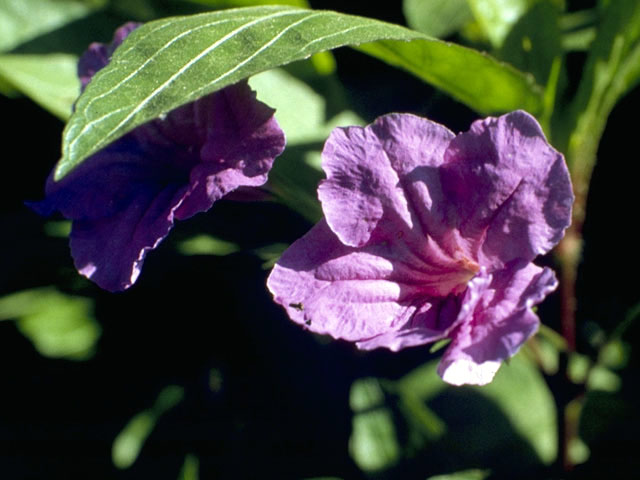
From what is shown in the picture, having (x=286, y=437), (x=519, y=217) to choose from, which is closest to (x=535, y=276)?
(x=519, y=217)

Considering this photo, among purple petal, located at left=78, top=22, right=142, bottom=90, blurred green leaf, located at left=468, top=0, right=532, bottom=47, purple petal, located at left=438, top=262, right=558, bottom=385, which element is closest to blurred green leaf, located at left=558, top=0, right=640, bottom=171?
blurred green leaf, located at left=468, top=0, right=532, bottom=47

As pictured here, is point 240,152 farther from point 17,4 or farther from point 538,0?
point 17,4

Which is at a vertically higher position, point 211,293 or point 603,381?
point 211,293

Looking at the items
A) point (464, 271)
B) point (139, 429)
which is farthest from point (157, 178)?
point (139, 429)

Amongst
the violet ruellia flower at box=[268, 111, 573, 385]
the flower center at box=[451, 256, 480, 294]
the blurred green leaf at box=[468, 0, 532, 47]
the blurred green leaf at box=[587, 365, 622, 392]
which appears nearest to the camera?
the violet ruellia flower at box=[268, 111, 573, 385]

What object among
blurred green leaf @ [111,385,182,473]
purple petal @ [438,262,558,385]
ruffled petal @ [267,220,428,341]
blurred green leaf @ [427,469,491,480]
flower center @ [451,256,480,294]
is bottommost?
blurred green leaf @ [111,385,182,473]

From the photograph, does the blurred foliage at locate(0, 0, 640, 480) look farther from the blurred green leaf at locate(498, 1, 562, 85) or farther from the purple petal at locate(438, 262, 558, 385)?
the purple petal at locate(438, 262, 558, 385)

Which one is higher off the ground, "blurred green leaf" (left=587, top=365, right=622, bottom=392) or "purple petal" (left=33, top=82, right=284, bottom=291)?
"purple petal" (left=33, top=82, right=284, bottom=291)
